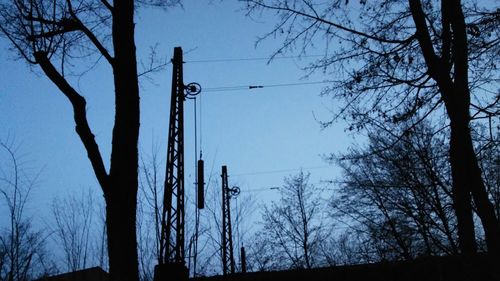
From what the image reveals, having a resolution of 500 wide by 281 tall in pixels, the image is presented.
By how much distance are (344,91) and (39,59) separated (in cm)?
496

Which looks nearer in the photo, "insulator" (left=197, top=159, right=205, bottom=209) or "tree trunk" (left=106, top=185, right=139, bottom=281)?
"tree trunk" (left=106, top=185, right=139, bottom=281)

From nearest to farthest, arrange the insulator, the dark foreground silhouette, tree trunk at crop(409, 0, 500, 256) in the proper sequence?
tree trunk at crop(409, 0, 500, 256)
the dark foreground silhouette
the insulator

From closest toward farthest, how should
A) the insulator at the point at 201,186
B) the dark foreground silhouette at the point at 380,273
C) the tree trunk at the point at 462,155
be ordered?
the tree trunk at the point at 462,155 < the dark foreground silhouette at the point at 380,273 < the insulator at the point at 201,186

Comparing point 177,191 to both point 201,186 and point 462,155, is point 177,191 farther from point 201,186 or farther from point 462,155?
point 462,155

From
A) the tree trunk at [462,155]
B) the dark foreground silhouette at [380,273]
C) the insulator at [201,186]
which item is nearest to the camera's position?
the tree trunk at [462,155]

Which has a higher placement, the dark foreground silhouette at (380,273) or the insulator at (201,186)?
the insulator at (201,186)

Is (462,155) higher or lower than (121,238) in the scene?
higher

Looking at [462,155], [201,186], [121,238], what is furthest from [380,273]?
[121,238]

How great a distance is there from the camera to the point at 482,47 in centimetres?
652

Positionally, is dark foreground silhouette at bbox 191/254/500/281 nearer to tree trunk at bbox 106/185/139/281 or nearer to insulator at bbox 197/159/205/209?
insulator at bbox 197/159/205/209

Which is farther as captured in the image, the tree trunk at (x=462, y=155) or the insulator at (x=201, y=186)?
the insulator at (x=201, y=186)

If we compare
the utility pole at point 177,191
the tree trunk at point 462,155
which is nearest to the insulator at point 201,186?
the utility pole at point 177,191

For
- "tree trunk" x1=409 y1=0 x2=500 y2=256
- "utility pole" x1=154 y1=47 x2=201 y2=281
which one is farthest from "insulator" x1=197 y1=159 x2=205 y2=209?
"tree trunk" x1=409 y1=0 x2=500 y2=256

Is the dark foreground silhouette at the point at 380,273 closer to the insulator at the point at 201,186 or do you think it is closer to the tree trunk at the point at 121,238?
the insulator at the point at 201,186
